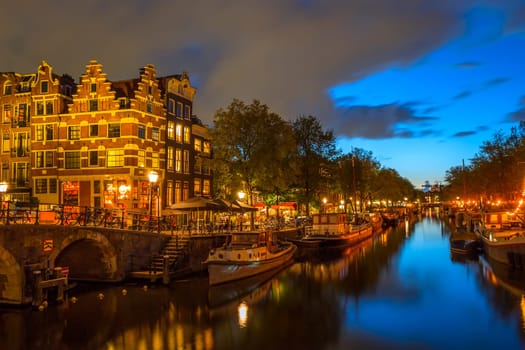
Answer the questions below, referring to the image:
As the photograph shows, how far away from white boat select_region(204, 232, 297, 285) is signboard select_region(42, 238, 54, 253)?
902 centimetres

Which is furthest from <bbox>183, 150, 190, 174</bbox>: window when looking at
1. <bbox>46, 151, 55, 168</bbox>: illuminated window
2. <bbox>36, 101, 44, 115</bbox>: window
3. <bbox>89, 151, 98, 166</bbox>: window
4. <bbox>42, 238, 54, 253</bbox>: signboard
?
<bbox>42, 238, 54, 253</bbox>: signboard

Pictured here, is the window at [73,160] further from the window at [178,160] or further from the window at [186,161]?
the window at [186,161]

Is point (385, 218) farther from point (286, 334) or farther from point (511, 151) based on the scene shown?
point (286, 334)

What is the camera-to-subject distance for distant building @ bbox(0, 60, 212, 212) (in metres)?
44.9

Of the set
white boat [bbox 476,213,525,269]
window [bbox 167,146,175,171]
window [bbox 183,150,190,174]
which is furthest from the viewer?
window [bbox 183,150,190,174]

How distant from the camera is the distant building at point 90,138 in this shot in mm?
44906

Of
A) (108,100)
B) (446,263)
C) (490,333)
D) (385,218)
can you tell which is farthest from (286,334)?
(385,218)

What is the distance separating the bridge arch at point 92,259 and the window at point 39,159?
65.7 feet

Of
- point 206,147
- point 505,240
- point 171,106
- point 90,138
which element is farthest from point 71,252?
point 505,240

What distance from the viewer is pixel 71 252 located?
3044 centimetres

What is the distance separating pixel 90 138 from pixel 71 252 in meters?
17.9

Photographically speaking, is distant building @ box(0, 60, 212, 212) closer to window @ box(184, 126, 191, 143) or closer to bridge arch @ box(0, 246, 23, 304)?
window @ box(184, 126, 191, 143)

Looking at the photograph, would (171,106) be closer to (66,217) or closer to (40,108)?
(40,108)

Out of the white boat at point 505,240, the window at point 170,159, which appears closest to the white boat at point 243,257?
the white boat at point 505,240
